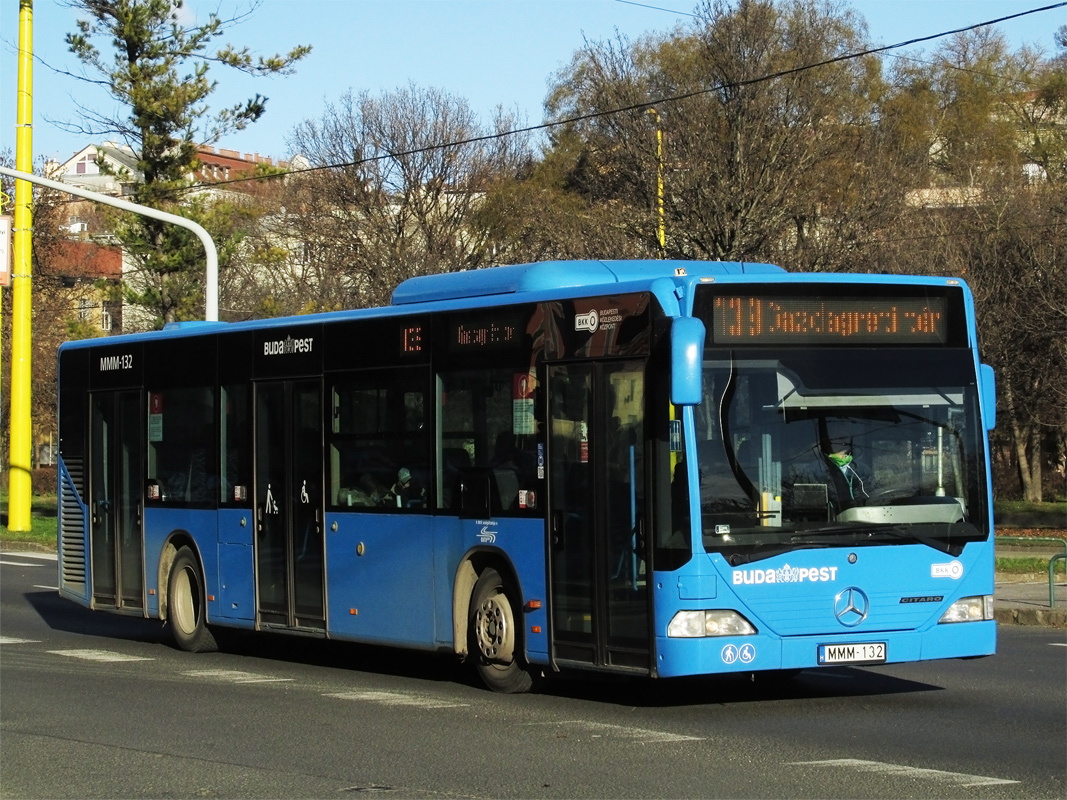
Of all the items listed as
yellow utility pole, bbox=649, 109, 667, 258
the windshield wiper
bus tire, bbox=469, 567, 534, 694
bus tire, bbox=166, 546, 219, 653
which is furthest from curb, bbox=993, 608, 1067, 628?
yellow utility pole, bbox=649, 109, 667, 258

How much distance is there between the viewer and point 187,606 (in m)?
15.5

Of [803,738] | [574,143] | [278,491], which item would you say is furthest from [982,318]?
[803,738]

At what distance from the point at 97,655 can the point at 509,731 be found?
6326 mm

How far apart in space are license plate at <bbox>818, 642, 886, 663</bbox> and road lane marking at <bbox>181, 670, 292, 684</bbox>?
451cm

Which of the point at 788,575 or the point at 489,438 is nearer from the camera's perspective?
the point at 788,575

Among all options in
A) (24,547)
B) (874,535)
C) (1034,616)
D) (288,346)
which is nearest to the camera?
(874,535)

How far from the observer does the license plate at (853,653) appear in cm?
1038

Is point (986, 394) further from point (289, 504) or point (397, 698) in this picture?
point (289, 504)

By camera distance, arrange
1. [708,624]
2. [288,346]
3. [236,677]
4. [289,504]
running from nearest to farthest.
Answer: [708,624] < [236,677] < [289,504] < [288,346]

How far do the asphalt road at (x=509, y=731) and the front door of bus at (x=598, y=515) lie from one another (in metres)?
0.52

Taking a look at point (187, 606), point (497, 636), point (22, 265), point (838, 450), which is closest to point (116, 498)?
point (187, 606)

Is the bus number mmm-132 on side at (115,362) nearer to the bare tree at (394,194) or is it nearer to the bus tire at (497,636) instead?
the bus tire at (497,636)

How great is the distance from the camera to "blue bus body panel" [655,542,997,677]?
33.2ft

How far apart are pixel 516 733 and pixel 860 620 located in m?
2.39
